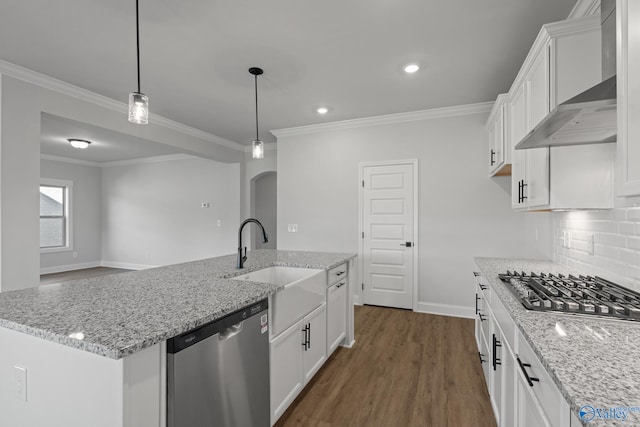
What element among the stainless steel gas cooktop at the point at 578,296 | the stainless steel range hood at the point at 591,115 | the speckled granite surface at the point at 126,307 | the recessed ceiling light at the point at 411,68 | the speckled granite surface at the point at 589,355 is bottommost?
the speckled granite surface at the point at 589,355

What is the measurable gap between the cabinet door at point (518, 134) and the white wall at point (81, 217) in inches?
341

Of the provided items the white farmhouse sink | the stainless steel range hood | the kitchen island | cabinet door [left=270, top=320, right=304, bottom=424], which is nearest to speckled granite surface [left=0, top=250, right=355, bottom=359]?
the kitchen island

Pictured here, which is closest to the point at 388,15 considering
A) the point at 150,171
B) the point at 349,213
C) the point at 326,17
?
the point at 326,17

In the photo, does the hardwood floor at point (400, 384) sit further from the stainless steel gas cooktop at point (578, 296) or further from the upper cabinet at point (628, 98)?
the upper cabinet at point (628, 98)

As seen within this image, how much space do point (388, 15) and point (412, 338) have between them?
296cm

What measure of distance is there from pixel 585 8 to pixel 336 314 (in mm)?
2802

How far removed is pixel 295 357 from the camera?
201 centimetres

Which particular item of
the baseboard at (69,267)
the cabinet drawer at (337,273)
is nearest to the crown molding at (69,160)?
the baseboard at (69,267)

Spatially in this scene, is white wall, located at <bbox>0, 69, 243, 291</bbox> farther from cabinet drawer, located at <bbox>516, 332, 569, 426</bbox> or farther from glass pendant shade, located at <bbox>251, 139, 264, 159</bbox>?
cabinet drawer, located at <bbox>516, 332, 569, 426</bbox>

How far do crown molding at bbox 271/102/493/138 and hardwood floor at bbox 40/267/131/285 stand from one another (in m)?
5.24

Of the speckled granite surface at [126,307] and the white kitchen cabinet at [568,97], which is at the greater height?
the white kitchen cabinet at [568,97]

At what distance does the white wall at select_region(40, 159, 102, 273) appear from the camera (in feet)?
22.5

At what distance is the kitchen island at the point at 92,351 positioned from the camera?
96 cm

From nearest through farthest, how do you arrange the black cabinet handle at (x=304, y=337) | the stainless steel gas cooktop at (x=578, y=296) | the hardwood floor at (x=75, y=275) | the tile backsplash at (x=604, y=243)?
the stainless steel gas cooktop at (x=578, y=296) < the tile backsplash at (x=604, y=243) < the black cabinet handle at (x=304, y=337) < the hardwood floor at (x=75, y=275)
